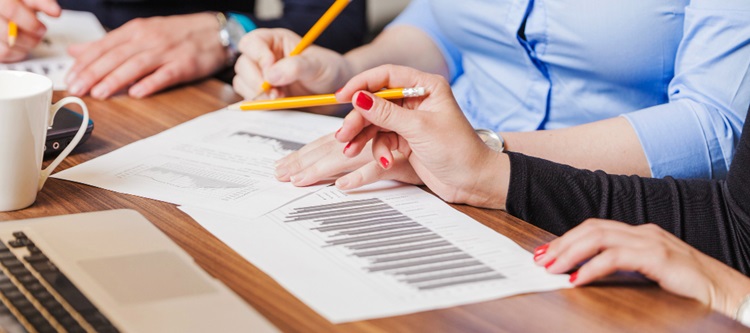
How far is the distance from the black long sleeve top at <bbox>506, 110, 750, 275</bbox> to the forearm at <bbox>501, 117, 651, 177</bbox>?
0.41 feet

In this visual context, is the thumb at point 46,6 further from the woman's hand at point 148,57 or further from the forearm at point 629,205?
the forearm at point 629,205

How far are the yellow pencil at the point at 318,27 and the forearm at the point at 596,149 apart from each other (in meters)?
0.29

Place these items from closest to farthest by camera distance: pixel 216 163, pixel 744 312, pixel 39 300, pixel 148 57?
pixel 39 300
pixel 744 312
pixel 216 163
pixel 148 57

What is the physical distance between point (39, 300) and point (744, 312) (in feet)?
1.87

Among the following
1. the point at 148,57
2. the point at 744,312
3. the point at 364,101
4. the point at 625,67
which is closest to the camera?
the point at 744,312

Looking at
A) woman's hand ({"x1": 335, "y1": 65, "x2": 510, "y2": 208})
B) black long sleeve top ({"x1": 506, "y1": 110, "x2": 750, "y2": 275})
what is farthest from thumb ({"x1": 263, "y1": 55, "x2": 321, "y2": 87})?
black long sleeve top ({"x1": 506, "y1": 110, "x2": 750, "y2": 275})

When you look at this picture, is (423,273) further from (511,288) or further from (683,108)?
(683,108)

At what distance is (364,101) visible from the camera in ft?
2.75

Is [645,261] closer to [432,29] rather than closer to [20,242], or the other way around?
[20,242]

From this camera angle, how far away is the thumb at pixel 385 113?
0.84m

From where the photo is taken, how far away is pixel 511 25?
3.90 feet

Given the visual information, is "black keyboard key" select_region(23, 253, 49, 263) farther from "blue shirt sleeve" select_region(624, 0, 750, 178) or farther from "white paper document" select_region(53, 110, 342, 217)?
"blue shirt sleeve" select_region(624, 0, 750, 178)

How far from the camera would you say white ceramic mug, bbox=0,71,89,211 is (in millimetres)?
769

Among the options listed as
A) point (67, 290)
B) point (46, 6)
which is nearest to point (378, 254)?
point (67, 290)
